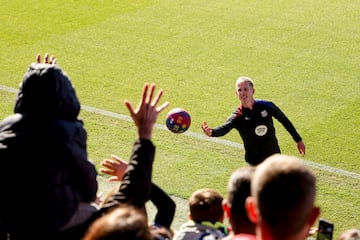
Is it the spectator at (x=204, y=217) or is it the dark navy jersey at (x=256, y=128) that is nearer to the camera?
the spectator at (x=204, y=217)

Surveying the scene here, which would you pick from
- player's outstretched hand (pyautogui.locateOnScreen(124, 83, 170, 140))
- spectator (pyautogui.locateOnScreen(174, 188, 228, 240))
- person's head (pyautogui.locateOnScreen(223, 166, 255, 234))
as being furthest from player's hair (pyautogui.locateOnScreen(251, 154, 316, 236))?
spectator (pyautogui.locateOnScreen(174, 188, 228, 240))

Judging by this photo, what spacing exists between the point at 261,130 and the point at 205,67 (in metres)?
4.63

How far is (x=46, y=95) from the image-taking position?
4355mm

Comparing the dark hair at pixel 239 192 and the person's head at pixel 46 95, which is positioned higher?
the person's head at pixel 46 95

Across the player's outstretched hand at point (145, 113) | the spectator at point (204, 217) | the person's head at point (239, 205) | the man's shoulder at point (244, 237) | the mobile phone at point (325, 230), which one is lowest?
the mobile phone at point (325, 230)

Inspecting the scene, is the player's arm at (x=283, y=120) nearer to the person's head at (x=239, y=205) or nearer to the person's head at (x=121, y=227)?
the person's head at (x=239, y=205)

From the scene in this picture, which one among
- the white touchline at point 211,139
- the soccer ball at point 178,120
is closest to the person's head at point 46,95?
the soccer ball at point 178,120

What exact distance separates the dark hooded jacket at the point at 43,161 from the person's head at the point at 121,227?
965 mm

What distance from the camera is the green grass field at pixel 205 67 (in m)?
9.48

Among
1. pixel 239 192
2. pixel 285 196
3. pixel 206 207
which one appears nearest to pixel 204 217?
pixel 206 207

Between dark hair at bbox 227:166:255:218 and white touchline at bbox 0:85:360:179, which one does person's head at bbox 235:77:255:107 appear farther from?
dark hair at bbox 227:166:255:218

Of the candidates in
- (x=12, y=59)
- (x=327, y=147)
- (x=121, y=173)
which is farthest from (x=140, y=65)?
(x=121, y=173)

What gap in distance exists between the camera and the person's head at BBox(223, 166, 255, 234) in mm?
3957

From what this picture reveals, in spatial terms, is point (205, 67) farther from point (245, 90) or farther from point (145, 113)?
point (145, 113)
